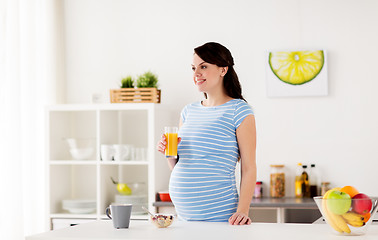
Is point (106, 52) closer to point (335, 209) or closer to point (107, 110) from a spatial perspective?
point (107, 110)

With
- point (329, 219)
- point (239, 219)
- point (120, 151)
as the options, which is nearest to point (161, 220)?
point (239, 219)

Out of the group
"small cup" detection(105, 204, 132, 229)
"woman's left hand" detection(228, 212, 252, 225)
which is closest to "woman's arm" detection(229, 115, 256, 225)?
"woman's left hand" detection(228, 212, 252, 225)

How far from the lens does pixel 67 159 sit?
4.36 m

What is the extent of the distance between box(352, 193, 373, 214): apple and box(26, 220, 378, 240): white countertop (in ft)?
0.27

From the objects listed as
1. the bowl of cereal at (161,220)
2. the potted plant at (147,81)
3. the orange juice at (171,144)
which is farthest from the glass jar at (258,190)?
the bowl of cereal at (161,220)

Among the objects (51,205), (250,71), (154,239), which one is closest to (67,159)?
(51,205)

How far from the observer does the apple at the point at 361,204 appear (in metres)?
1.79

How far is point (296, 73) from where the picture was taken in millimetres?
4145

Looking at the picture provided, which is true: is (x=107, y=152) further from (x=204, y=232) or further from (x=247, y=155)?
(x=204, y=232)

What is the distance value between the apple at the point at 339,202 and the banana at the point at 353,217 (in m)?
0.01

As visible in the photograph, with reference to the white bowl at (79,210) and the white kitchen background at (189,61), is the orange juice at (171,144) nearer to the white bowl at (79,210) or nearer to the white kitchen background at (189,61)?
the white kitchen background at (189,61)

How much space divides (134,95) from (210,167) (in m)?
1.80

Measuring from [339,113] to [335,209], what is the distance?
7.83 ft

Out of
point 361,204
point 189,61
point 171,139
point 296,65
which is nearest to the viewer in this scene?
point 361,204
